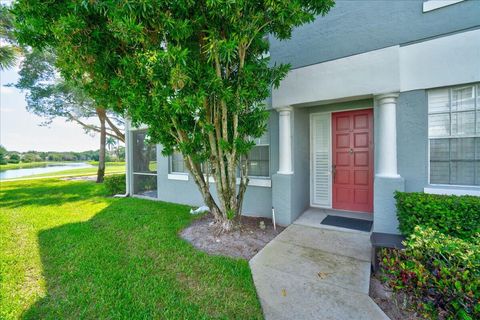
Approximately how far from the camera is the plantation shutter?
577 centimetres

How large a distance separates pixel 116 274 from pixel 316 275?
3.01 metres

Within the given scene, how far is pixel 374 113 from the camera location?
447 cm

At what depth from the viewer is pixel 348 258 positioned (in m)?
3.59

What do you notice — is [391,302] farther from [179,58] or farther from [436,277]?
[179,58]

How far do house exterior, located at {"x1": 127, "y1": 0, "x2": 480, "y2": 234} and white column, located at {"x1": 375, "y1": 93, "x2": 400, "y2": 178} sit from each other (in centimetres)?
2

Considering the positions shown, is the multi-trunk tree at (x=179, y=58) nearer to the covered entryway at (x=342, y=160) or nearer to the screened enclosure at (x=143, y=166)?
the covered entryway at (x=342, y=160)

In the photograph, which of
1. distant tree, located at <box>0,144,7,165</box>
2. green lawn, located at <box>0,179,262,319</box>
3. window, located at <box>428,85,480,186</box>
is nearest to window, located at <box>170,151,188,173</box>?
green lawn, located at <box>0,179,262,319</box>

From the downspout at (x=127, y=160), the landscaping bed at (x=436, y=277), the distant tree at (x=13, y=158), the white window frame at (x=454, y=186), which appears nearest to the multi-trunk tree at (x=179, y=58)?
the landscaping bed at (x=436, y=277)

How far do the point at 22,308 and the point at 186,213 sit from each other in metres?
3.86

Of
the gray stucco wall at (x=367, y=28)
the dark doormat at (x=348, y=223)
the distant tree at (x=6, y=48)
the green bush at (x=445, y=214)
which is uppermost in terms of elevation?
the distant tree at (x=6, y=48)

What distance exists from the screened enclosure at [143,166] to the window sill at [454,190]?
27.7ft

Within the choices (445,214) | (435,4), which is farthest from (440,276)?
(435,4)

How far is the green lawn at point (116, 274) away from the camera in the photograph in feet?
8.50

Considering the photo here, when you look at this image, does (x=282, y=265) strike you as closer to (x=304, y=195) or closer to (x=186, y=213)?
(x=304, y=195)
